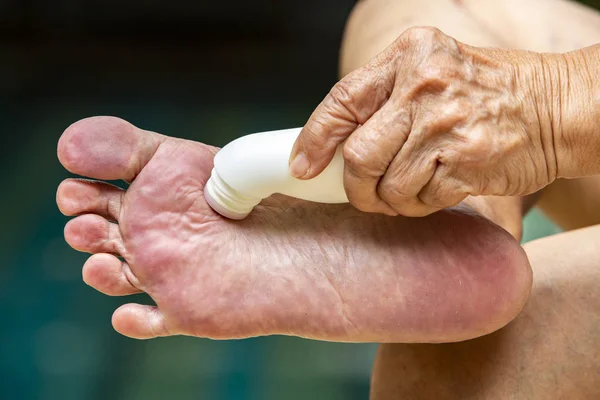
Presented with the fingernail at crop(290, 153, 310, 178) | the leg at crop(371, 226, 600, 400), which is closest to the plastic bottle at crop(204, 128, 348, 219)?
the fingernail at crop(290, 153, 310, 178)

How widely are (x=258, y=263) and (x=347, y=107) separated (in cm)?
18

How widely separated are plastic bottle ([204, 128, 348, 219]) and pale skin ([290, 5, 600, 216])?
0.08ft

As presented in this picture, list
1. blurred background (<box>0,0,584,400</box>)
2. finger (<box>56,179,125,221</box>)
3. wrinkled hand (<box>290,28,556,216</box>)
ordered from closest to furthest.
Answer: wrinkled hand (<box>290,28,556,216</box>)
finger (<box>56,179,125,221</box>)
blurred background (<box>0,0,584,400</box>)

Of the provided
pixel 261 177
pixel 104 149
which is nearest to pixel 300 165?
pixel 261 177

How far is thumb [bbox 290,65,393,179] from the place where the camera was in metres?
0.62

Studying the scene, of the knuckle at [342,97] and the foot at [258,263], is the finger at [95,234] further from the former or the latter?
Result: the knuckle at [342,97]

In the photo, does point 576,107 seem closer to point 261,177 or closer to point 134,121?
point 261,177

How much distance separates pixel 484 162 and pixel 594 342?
0.91 feet

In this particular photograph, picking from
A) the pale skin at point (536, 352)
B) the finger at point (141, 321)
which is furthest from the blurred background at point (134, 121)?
the finger at point (141, 321)

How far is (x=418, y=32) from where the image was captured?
0.62 metres

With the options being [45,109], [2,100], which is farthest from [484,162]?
[2,100]

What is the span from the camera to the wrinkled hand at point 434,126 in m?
0.60

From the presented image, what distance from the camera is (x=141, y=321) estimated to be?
27.4 inches

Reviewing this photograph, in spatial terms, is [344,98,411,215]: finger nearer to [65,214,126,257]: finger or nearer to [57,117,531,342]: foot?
[57,117,531,342]: foot
